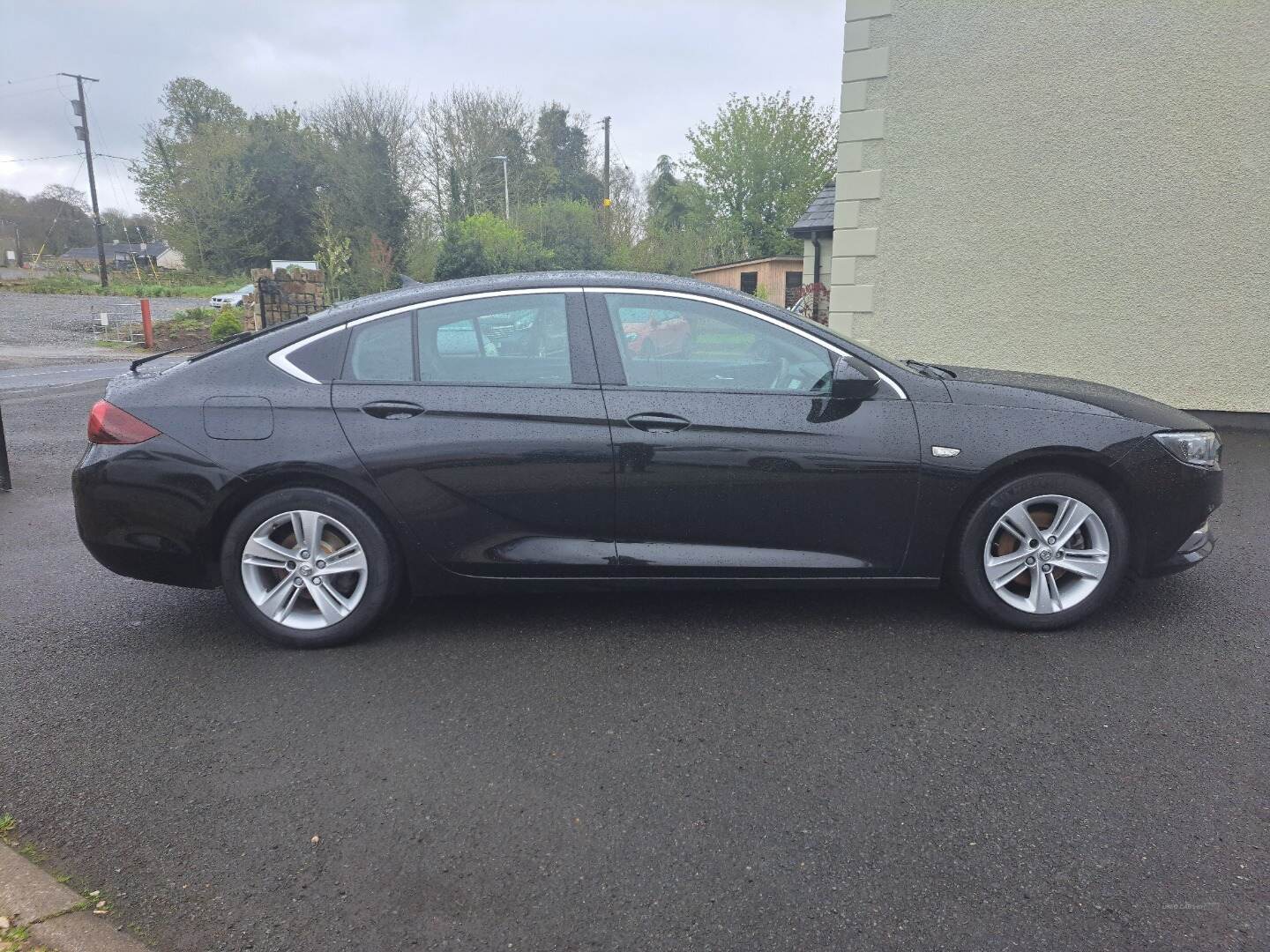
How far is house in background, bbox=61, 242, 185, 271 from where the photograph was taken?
66.5 metres

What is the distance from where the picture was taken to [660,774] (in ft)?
8.89

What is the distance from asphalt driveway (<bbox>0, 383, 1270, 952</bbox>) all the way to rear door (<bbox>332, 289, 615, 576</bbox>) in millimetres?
479

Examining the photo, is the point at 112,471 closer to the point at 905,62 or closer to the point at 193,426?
the point at 193,426

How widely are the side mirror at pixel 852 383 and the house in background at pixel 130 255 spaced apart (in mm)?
68899

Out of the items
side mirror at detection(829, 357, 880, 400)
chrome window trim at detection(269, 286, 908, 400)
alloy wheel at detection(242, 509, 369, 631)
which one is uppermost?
chrome window trim at detection(269, 286, 908, 400)

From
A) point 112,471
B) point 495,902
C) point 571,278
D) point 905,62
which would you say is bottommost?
point 495,902

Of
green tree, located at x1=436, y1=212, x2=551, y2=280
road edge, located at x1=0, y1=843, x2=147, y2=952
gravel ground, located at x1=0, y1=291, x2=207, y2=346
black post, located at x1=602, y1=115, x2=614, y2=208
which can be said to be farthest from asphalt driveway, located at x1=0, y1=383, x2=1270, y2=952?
black post, located at x1=602, y1=115, x2=614, y2=208

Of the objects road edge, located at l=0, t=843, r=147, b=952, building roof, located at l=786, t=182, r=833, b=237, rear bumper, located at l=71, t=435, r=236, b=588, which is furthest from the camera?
building roof, located at l=786, t=182, r=833, b=237

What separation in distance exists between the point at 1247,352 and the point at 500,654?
27.7 feet

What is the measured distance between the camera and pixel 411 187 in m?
33.2

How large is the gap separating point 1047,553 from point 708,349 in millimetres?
1681

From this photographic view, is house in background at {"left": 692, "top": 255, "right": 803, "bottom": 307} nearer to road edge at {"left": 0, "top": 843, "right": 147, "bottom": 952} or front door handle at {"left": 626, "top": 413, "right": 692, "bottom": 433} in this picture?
front door handle at {"left": 626, "top": 413, "right": 692, "bottom": 433}

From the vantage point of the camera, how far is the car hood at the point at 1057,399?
12.2ft

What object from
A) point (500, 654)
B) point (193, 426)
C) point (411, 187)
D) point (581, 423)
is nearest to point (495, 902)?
point (500, 654)
